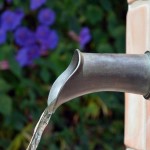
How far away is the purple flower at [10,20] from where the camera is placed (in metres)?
1.64

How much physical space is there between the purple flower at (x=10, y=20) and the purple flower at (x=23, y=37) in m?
0.02

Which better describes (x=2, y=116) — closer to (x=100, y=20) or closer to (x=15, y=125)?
(x=15, y=125)

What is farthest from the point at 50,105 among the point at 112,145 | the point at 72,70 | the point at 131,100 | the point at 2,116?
the point at 112,145

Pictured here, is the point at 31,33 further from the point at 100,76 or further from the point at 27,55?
the point at 100,76

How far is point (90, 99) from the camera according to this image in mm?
1693

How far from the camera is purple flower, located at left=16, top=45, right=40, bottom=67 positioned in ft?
5.27

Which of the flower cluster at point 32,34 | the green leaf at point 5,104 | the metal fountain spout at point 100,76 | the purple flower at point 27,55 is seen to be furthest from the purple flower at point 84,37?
the metal fountain spout at point 100,76

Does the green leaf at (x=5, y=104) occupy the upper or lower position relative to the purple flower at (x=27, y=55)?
lower

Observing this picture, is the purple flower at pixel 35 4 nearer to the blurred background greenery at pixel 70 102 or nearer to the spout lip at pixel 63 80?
the blurred background greenery at pixel 70 102

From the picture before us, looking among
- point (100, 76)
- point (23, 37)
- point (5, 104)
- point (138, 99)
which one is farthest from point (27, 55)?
point (100, 76)

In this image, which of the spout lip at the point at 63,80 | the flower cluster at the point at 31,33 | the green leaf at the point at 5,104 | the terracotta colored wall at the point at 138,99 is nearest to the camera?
the spout lip at the point at 63,80

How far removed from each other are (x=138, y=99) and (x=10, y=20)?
113 cm

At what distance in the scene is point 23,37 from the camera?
5.42ft

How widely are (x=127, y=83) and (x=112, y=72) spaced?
21 mm
